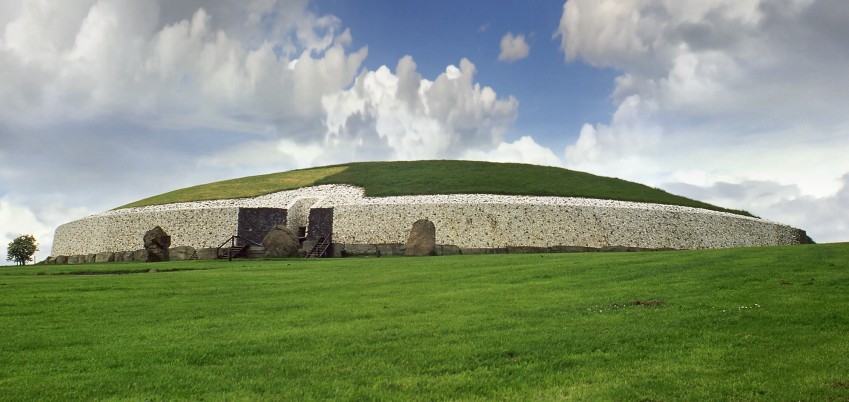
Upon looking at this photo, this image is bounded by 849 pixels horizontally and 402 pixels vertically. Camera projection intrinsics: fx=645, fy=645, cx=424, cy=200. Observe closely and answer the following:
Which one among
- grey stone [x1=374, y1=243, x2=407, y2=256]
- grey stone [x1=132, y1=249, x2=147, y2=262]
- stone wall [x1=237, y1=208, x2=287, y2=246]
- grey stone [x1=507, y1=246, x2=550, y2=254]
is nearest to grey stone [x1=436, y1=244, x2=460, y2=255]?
grey stone [x1=374, y1=243, x2=407, y2=256]

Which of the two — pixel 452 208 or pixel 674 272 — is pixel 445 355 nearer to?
pixel 674 272

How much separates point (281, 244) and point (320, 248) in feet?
15.1

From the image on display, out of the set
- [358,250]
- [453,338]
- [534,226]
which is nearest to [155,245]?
[358,250]

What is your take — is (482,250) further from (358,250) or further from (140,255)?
(140,255)

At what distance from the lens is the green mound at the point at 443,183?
2056 inches

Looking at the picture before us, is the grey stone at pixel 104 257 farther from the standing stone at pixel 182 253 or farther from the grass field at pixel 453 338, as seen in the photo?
the grass field at pixel 453 338

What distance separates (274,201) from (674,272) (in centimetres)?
3935

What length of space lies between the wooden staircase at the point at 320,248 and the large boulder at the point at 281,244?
1934 millimetres

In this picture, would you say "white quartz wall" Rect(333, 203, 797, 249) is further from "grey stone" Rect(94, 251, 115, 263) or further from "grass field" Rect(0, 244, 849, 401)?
"grass field" Rect(0, 244, 849, 401)

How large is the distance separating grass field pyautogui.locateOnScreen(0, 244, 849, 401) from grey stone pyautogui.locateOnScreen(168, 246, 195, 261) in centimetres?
2524

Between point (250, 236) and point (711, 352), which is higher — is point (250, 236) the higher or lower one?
the higher one

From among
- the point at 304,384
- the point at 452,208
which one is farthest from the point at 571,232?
the point at 304,384

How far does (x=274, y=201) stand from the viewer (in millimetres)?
52969

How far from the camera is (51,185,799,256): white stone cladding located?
4466cm
